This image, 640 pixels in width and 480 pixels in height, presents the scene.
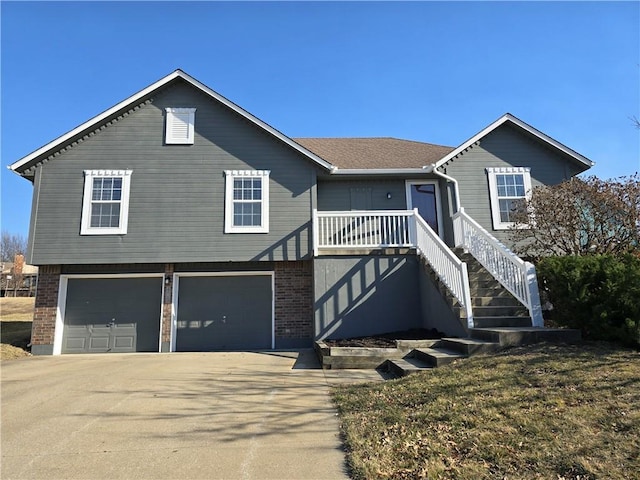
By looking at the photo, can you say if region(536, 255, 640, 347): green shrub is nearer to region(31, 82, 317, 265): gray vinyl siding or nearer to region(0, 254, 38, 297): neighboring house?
region(31, 82, 317, 265): gray vinyl siding

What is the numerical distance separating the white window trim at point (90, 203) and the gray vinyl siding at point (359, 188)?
224 inches

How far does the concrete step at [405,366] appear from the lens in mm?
6132

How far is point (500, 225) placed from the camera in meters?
11.9

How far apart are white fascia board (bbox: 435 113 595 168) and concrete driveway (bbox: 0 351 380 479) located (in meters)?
7.97

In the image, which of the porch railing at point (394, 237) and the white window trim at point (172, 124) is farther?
the white window trim at point (172, 124)

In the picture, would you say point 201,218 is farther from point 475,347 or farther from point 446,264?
point 475,347

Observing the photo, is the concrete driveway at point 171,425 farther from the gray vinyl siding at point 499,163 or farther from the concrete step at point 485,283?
the gray vinyl siding at point 499,163

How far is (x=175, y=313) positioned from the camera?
1156cm

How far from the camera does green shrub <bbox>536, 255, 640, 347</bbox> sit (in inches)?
225

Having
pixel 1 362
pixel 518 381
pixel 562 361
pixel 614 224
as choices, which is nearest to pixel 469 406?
pixel 518 381

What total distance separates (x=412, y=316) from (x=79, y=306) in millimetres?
9466

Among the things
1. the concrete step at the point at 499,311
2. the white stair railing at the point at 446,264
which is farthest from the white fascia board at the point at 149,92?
the concrete step at the point at 499,311

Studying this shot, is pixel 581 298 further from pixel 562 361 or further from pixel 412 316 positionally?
pixel 412 316

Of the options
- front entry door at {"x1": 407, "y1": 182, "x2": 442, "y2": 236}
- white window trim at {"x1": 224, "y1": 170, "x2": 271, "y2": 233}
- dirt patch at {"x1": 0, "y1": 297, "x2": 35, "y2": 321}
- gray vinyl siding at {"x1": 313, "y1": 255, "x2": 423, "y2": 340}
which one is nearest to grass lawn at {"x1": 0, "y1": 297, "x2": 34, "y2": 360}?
dirt patch at {"x1": 0, "y1": 297, "x2": 35, "y2": 321}
